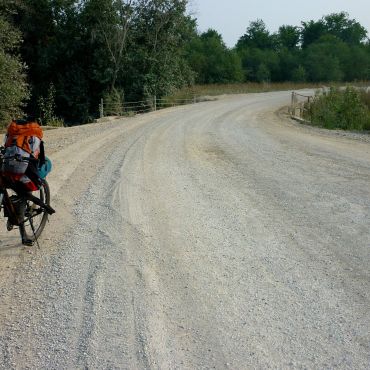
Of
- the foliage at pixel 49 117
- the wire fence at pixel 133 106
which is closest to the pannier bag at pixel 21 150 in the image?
the foliage at pixel 49 117

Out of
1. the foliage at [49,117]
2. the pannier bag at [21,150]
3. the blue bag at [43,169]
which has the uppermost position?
the pannier bag at [21,150]

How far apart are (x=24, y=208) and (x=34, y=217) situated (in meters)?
0.61

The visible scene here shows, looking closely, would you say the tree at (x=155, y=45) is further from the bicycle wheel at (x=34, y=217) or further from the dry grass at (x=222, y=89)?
the bicycle wheel at (x=34, y=217)

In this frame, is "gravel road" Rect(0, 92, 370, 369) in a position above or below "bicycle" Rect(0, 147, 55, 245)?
below

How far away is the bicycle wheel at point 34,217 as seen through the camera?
190 inches

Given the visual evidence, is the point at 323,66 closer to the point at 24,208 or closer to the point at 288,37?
the point at 288,37

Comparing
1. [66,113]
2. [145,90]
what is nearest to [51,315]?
[145,90]

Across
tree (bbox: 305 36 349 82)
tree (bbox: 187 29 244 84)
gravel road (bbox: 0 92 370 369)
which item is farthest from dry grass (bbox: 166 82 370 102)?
gravel road (bbox: 0 92 370 369)

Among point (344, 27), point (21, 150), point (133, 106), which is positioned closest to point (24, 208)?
point (21, 150)

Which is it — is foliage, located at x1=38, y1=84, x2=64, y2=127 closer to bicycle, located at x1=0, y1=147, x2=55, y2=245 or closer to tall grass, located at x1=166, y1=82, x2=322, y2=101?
tall grass, located at x1=166, y1=82, x2=322, y2=101

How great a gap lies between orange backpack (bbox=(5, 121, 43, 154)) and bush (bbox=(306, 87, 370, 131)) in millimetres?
14875

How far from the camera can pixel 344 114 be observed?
1844 centimetres

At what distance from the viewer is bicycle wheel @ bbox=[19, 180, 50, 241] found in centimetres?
484

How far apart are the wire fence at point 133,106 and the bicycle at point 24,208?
21505mm
